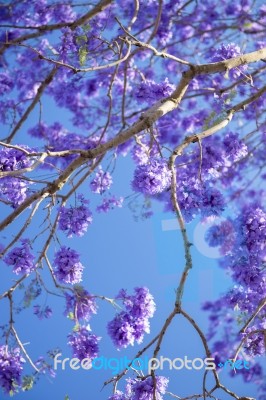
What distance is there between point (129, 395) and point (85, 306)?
1.88 ft

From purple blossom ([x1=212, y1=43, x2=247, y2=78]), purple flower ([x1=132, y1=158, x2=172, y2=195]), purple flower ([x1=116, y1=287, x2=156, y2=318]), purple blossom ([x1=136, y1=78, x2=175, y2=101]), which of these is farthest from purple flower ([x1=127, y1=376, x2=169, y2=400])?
purple blossom ([x1=212, y1=43, x2=247, y2=78])

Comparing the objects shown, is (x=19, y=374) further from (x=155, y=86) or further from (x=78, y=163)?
(x=155, y=86)

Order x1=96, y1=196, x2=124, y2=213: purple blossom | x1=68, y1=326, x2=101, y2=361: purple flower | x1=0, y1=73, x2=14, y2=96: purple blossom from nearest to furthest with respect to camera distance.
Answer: x1=68, y1=326, x2=101, y2=361: purple flower → x1=96, y1=196, x2=124, y2=213: purple blossom → x1=0, y1=73, x2=14, y2=96: purple blossom

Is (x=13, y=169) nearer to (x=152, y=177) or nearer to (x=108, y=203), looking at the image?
(x=152, y=177)

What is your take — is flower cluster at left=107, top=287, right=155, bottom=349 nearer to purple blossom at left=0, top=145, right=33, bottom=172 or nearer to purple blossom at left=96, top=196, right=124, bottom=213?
purple blossom at left=0, top=145, right=33, bottom=172

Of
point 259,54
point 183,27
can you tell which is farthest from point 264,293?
point 183,27

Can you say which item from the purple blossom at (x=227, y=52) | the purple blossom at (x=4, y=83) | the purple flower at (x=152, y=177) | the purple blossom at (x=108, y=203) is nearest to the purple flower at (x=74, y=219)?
the purple flower at (x=152, y=177)

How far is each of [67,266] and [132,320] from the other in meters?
0.40

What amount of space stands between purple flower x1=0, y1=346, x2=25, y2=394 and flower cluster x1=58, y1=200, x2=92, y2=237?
2.37 feet

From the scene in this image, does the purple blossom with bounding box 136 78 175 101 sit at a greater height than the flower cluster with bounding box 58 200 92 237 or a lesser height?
greater

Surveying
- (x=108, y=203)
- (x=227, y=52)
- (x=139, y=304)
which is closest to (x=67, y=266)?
(x=139, y=304)

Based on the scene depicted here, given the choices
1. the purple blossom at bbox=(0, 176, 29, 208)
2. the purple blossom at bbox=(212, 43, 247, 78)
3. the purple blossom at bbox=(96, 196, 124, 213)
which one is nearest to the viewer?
the purple blossom at bbox=(0, 176, 29, 208)

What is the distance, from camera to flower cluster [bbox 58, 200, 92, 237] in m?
2.69

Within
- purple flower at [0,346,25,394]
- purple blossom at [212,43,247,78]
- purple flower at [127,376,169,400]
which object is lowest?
purple flower at [127,376,169,400]
